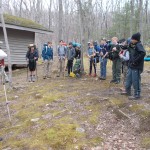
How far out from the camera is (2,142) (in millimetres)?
5480

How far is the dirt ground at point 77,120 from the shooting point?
5.10 metres

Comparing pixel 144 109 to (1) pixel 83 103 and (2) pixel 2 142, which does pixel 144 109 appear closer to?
(1) pixel 83 103

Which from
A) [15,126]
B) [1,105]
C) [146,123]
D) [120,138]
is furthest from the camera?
[1,105]

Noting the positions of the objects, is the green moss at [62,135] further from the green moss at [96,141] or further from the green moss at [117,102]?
the green moss at [117,102]

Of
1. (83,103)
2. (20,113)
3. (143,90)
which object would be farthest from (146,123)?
(20,113)

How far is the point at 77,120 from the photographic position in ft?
20.3

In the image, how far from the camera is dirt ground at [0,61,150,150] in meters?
5.10

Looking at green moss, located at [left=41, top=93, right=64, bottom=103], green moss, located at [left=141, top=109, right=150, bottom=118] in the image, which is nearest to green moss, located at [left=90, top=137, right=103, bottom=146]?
green moss, located at [left=141, top=109, right=150, bottom=118]

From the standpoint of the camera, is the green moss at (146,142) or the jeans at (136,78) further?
the jeans at (136,78)

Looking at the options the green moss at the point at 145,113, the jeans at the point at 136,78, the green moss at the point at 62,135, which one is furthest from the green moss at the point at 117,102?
the green moss at the point at 62,135

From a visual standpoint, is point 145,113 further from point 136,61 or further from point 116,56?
point 116,56

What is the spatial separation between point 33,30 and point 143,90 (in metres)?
10.6

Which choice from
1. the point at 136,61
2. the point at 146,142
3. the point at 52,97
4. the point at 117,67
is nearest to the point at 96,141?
the point at 146,142

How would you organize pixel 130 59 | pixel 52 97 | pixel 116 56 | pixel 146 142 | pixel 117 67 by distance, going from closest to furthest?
1. pixel 146 142
2. pixel 130 59
3. pixel 52 97
4. pixel 116 56
5. pixel 117 67
